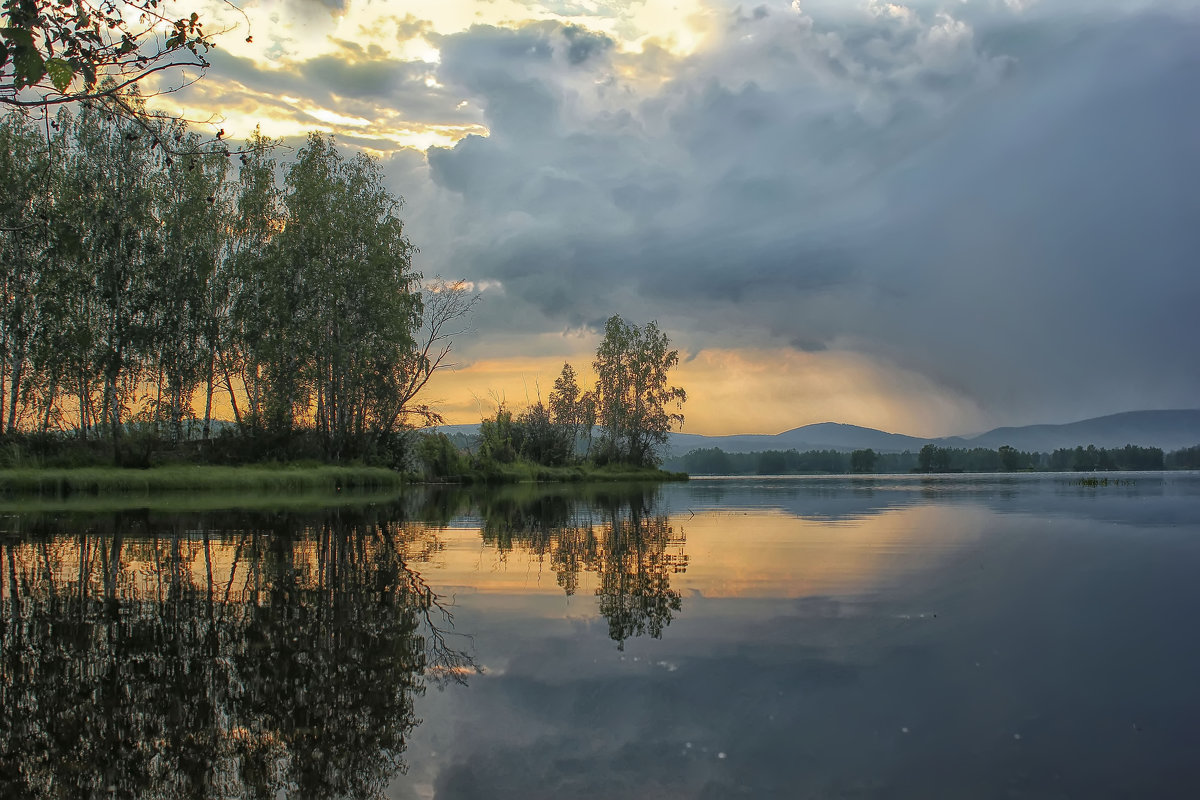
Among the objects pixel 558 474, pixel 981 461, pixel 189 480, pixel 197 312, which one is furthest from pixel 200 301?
pixel 981 461

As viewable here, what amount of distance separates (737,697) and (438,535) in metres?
12.6

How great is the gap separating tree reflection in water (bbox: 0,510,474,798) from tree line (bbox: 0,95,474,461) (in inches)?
1148

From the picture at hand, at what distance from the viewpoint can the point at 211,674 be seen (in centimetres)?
571

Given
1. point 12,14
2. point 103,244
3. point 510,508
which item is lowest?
point 510,508

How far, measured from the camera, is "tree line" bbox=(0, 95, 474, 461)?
3688cm

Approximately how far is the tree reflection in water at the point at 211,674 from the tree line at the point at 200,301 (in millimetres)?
29171

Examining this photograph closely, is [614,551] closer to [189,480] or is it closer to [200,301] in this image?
[189,480]

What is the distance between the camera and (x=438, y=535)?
675 inches

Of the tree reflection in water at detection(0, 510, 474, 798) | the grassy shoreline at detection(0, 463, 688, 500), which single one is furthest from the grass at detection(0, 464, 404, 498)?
the tree reflection in water at detection(0, 510, 474, 798)

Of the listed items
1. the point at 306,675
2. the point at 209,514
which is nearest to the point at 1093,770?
the point at 306,675

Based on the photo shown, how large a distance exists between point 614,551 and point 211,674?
893cm

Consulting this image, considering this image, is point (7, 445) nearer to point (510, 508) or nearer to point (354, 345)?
point (354, 345)

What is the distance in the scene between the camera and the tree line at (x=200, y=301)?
121 feet

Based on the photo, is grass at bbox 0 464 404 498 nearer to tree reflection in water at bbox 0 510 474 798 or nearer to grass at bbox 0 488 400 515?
grass at bbox 0 488 400 515
